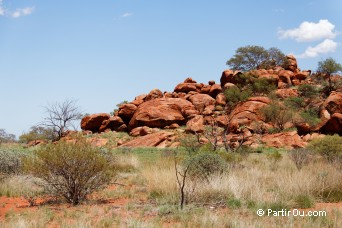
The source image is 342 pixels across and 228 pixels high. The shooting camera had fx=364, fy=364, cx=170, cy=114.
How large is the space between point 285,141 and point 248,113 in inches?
436

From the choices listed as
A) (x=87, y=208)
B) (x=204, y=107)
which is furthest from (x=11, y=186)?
(x=204, y=107)

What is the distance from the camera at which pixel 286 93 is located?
52750mm

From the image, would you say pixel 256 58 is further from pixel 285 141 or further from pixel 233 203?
pixel 233 203

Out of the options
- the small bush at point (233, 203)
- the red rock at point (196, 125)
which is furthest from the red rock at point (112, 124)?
the small bush at point (233, 203)

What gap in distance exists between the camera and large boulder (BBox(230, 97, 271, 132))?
43.7 m

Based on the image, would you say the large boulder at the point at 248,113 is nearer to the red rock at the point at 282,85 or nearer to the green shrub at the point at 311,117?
the green shrub at the point at 311,117

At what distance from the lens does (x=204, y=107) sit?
52.0m

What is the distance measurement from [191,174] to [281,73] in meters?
52.5

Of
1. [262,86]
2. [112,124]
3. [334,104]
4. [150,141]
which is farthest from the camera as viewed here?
[262,86]

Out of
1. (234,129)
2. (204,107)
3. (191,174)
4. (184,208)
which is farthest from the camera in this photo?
(204,107)

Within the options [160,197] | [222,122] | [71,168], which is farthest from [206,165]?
[222,122]

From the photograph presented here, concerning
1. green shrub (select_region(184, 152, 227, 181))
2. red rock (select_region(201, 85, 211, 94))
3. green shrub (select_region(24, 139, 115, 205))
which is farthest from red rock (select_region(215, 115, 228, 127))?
green shrub (select_region(24, 139, 115, 205))

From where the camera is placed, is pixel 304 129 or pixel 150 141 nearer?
pixel 150 141

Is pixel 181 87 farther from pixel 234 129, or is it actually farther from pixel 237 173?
pixel 237 173
